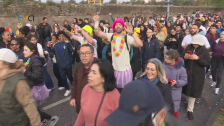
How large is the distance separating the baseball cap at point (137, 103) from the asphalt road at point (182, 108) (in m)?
3.06

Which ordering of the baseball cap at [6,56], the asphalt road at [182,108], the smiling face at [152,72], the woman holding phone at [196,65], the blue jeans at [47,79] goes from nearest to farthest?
the baseball cap at [6,56] < the smiling face at [152,72] < the woman holding phone at [196,65] < the asphalt road at [182,108] < the blue jeans at [47,79]

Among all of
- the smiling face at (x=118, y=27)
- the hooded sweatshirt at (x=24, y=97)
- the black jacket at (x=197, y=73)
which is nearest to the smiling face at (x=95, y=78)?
the hooded sweatshirt at (x=24, y=97)

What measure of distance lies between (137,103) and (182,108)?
3.84 metres

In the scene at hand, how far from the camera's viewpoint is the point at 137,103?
1.04m

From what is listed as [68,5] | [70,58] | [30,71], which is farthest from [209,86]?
[68,5]

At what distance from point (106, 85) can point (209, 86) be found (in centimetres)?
492

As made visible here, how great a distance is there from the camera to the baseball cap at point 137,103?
104 cm

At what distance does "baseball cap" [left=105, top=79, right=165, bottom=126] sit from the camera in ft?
3.40

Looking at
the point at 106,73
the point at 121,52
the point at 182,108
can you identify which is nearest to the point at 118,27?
the point at 121,52

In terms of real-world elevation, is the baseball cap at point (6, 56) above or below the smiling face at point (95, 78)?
above

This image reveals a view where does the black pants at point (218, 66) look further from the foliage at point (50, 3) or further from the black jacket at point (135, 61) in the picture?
the foliage at point (50, 3)

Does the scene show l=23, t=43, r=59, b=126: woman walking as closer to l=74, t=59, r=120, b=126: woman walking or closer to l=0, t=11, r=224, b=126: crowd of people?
l=0, t=11, r=224, b=126: crowd of people

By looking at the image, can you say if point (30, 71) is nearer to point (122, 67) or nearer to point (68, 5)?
point (122, 67)

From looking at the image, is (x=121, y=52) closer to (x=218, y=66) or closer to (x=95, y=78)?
(x=95, y=78)
